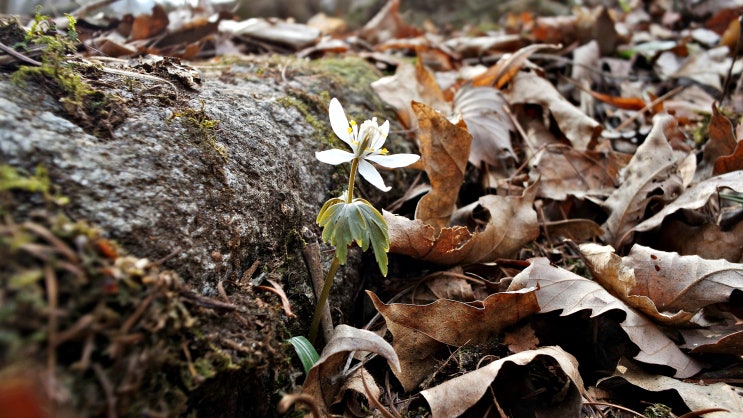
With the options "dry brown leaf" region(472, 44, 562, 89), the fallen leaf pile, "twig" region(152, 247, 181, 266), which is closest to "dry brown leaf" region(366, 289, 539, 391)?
the fallen leaf pile

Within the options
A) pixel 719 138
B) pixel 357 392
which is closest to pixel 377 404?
pixel 357 392

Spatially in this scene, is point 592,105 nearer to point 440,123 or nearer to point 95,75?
point 440,123

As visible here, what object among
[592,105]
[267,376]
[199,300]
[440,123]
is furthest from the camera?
[592,105]

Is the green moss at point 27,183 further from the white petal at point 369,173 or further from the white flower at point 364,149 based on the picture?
the white petal at point 369,173

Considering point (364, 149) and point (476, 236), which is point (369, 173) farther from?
point (476, 236)

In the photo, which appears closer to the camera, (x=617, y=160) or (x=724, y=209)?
(x=724, y=209)

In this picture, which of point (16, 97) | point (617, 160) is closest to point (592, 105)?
point (617, 160)


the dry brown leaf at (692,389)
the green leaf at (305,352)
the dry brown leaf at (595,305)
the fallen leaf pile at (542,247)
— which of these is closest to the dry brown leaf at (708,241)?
the fallen leaf pile at (542,247)
